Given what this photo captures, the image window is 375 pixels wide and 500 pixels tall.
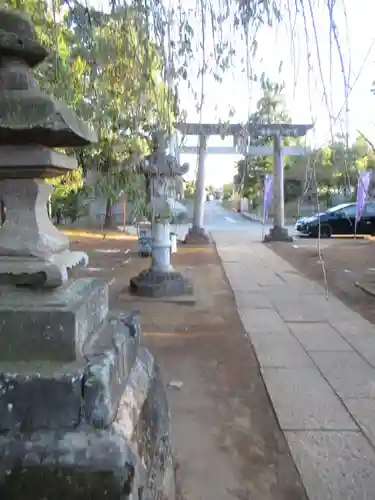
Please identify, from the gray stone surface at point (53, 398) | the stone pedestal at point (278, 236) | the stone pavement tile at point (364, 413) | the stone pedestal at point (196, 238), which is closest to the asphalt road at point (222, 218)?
the stone pedestal at point (278, 236)

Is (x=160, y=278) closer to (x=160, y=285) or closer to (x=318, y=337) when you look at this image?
(x=160, y=285)

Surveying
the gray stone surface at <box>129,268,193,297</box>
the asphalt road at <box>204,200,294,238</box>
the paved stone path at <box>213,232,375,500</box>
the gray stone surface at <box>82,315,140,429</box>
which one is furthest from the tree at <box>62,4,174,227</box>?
the asphalt road at <box>204,200,294,238</box>

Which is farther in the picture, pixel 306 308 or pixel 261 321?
pixel 306 308

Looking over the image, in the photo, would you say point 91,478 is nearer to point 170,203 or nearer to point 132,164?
point 132,164

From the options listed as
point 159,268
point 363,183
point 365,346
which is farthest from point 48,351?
point 159,268

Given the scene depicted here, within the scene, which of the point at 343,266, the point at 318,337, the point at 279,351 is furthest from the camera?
the point at 343,266

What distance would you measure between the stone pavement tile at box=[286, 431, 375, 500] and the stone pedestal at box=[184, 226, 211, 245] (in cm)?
1544

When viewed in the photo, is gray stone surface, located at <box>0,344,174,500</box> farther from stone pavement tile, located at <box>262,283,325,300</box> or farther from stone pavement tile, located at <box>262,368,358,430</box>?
stone pavement tile, located at <box>262,283,325,300</box>

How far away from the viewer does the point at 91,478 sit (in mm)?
1899

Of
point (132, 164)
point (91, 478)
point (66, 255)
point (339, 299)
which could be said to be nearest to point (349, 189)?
point (66, 255)

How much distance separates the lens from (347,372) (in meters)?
5.06

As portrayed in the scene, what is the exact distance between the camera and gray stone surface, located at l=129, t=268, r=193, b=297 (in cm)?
891

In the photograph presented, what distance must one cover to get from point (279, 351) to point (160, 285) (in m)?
3.50

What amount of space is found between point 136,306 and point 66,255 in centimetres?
577
